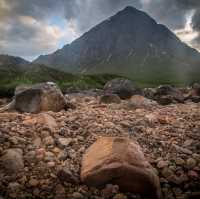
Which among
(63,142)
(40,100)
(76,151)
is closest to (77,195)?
(76,151)

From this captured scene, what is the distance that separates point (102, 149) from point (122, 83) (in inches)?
561

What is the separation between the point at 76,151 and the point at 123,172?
143 centimetres

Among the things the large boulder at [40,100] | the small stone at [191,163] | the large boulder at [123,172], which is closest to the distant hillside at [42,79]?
the large boulder at [40,100]

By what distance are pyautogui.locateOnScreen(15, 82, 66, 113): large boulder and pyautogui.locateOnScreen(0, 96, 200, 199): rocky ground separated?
4.90 ft

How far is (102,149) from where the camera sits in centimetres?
510

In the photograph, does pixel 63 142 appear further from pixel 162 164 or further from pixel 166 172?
pixel 166 172

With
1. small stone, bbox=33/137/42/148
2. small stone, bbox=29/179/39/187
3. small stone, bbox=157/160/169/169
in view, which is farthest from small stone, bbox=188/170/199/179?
small stone, bbox=33/137/42/148

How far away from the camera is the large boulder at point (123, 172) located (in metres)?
4.49

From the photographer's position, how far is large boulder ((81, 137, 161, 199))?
4.49 m

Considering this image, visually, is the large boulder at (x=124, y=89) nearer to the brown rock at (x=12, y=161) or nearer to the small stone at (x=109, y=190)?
the brown rock at (x=12, y=161)

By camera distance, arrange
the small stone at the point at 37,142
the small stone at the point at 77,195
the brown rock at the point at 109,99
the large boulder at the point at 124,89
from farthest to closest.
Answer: the large boulder at the point at 124,89
the brown rock at the point at 109,99
the small stone at the point at 37,142
the small stone at the point at 77,195

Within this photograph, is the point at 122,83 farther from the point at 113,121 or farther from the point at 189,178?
the point at 189,178

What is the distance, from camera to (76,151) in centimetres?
566

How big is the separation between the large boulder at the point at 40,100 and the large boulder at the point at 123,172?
5025mm
